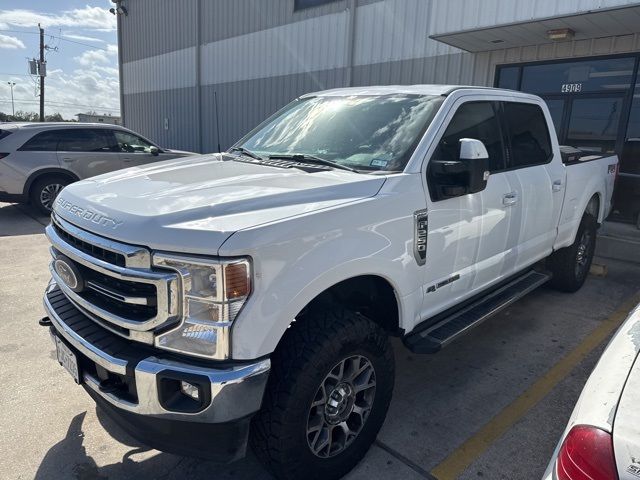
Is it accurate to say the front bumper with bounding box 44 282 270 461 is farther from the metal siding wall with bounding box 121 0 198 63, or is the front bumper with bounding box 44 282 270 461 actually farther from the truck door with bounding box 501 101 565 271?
the metal siding wall with bounding box 121 0 198 63

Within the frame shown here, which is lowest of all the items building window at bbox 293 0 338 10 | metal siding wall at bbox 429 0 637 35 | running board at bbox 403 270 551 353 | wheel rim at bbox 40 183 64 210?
wheel rim at bbox 40 183 64 210

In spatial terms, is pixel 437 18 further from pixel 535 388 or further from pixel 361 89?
pixel 535 388

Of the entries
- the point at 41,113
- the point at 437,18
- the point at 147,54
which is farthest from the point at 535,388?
the point at 41,113

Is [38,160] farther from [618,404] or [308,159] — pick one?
[618,404]

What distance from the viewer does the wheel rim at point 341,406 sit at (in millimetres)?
2389

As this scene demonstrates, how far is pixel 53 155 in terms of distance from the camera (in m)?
9.17

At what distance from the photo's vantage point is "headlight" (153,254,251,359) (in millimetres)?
1933

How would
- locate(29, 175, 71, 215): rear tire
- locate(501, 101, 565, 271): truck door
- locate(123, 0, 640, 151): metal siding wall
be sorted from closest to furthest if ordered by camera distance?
locate(501, 101, 565, 271): truck door < locate(123, 0, 640, 151): metal siding wall < locate(29, 175, 71, 215): rear tire

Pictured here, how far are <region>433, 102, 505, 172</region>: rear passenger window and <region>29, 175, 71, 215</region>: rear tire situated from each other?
323 inches

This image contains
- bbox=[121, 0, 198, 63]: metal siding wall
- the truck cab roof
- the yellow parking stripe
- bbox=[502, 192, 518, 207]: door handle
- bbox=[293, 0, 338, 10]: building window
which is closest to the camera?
the yellow parking stripe

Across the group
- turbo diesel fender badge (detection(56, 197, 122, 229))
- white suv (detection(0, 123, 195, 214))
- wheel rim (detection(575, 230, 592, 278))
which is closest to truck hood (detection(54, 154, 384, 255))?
turbo diesel fender badge (detection(56, 197, 122, 229))

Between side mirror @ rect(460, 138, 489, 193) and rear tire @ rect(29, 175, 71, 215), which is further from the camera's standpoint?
rear tire @ rect(29, 175, 71, 215)

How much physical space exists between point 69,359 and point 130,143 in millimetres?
8717

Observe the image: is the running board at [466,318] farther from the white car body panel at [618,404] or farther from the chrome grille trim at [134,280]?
the chrome grille trim at [134,280]
